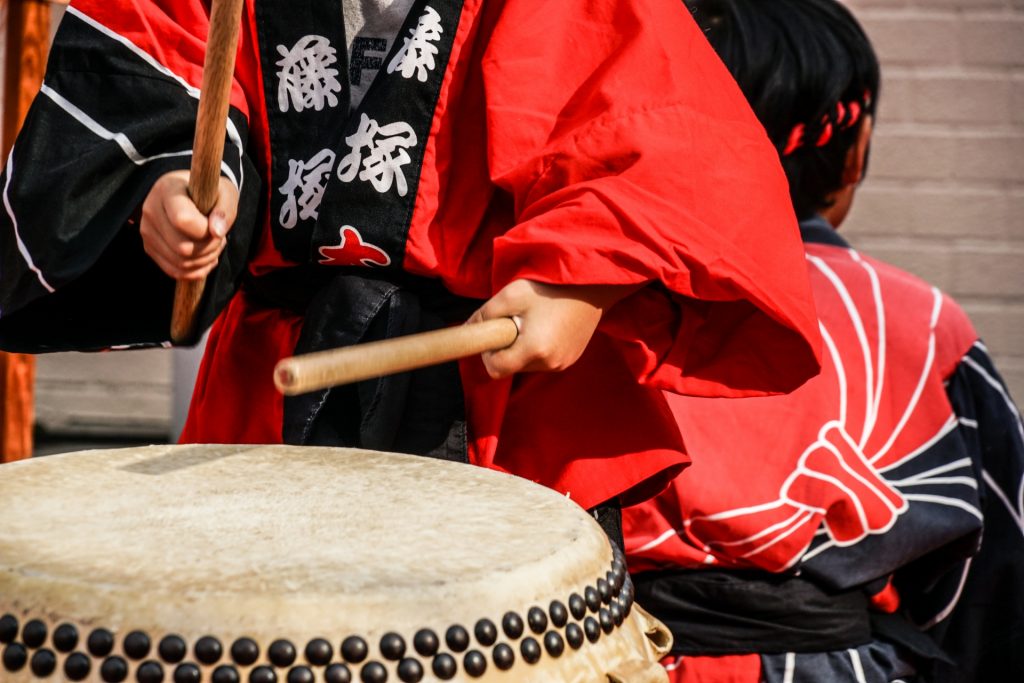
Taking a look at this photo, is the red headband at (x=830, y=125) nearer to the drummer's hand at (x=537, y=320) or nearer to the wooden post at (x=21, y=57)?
Answer: the drummer's hand at (x=537, y=320)

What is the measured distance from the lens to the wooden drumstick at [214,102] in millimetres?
978

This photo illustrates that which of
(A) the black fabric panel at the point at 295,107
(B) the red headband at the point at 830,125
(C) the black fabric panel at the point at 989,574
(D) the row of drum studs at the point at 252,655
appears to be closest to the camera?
(D) the row of drum studs at the point at 252,655

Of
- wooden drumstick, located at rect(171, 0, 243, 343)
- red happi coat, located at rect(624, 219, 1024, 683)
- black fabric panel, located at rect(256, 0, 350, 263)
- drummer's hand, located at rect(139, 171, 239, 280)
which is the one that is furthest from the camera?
red happi coat, located at rect(624, 219, 1024, 683)

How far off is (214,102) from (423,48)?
0.23 m

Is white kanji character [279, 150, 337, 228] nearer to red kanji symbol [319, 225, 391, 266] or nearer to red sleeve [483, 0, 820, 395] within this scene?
red kanji symbol [319, 225, 391, 266]

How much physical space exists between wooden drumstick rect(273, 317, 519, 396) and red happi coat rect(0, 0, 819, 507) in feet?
0.23

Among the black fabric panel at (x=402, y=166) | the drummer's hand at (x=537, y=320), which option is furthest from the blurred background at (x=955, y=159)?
the drummer's hand at (x=537, y=320)

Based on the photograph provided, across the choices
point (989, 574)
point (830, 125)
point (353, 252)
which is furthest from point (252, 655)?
point (830, 125)

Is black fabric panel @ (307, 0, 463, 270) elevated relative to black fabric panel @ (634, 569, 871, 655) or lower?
elevated

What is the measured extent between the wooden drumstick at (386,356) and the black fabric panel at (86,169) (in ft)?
1.00

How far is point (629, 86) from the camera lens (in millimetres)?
1116

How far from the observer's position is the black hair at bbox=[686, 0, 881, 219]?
1.85 meters

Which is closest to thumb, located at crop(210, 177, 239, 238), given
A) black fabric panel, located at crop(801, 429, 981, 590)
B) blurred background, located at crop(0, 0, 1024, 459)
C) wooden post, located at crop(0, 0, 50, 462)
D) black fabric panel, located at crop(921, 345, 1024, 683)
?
black fabric panel, located at crop(801, 429, 981, 590)

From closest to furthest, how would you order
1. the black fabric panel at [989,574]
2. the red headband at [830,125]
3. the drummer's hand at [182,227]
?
the drummer's hand at [182,227] < the black fabric panel at [989,574] < the red headband at [830,125]
